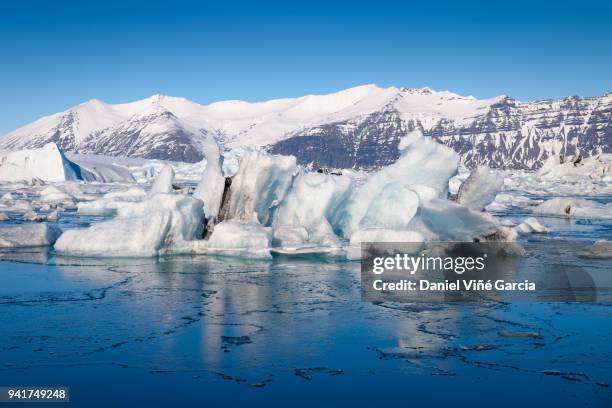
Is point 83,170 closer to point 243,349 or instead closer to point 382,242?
point 382,242

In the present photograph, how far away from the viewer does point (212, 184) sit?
1398 cm

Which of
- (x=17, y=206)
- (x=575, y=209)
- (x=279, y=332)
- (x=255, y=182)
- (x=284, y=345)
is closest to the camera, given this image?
(x=284, y=345)

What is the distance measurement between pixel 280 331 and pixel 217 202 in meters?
7.55

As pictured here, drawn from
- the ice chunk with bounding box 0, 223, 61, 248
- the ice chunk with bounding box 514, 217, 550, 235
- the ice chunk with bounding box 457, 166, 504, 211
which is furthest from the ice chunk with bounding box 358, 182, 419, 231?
the ice chunk with bounding box 0, 223, 61, 248

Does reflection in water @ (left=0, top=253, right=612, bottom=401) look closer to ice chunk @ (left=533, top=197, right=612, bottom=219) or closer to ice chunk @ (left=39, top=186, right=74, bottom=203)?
ice chunk @ (left=533, top=197, right=612, bottom=219)

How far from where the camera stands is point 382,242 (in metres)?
11.9

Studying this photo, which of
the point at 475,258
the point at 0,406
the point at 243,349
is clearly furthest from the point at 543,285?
the point at 0,406

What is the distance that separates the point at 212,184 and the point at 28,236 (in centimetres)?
383

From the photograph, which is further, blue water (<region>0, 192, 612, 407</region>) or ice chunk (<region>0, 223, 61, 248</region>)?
ice chunk (<region>0, 223, 61, 248</region>)

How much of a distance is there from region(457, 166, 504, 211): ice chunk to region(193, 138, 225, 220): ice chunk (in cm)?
517

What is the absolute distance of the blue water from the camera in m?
4.88

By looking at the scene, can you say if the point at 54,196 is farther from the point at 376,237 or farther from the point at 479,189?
the point at 479,189

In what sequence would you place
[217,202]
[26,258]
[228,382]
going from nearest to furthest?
[228,382]
[26,258]
[217,202]

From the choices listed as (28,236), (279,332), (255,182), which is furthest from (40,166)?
(279,332)
